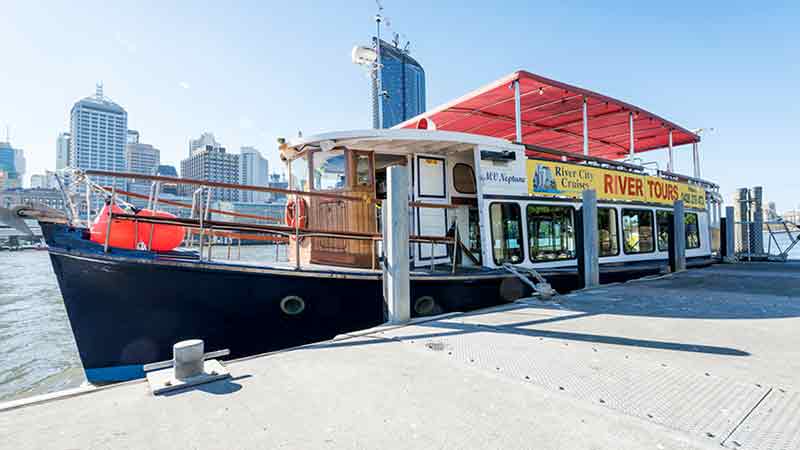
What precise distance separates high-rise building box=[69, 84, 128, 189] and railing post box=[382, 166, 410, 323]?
135676 mm

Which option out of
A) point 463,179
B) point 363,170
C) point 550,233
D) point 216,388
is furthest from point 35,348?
point 550,233

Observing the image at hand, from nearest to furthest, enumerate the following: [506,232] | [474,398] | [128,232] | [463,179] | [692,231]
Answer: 1. [474,398]
2. [128,232]
3. [506,232]
4. [463,179]
5. [692,231]

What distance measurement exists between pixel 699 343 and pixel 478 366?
209 cm

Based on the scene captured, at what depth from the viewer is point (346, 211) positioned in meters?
6.04

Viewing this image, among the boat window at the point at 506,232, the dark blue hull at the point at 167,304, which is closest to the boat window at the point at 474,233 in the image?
the boat window at the point at 506,232

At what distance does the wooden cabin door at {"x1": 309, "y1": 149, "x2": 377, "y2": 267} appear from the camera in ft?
19.5

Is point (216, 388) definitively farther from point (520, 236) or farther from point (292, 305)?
point (520, 236)

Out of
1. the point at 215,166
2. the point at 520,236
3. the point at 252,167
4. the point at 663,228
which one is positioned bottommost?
the point at 520,236

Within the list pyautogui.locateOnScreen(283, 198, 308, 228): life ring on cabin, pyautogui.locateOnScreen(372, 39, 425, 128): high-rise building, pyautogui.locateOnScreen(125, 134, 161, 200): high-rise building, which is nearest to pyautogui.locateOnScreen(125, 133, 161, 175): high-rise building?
pyautogui.locateOnScreen(125, 134, 161, 200): high-rise building

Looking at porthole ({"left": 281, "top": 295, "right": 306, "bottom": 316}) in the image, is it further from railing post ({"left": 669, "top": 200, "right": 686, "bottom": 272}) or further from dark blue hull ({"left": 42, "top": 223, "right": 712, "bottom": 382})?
railing post ({"left": 669, "top": 200, "right": 686, "bottom": 272})

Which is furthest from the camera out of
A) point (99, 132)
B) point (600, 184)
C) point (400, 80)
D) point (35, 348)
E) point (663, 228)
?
point (99, 132)

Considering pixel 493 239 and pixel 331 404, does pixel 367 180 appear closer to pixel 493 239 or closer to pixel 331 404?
pixel 493 239

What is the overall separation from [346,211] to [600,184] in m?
5.70

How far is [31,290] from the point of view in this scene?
680 inches
